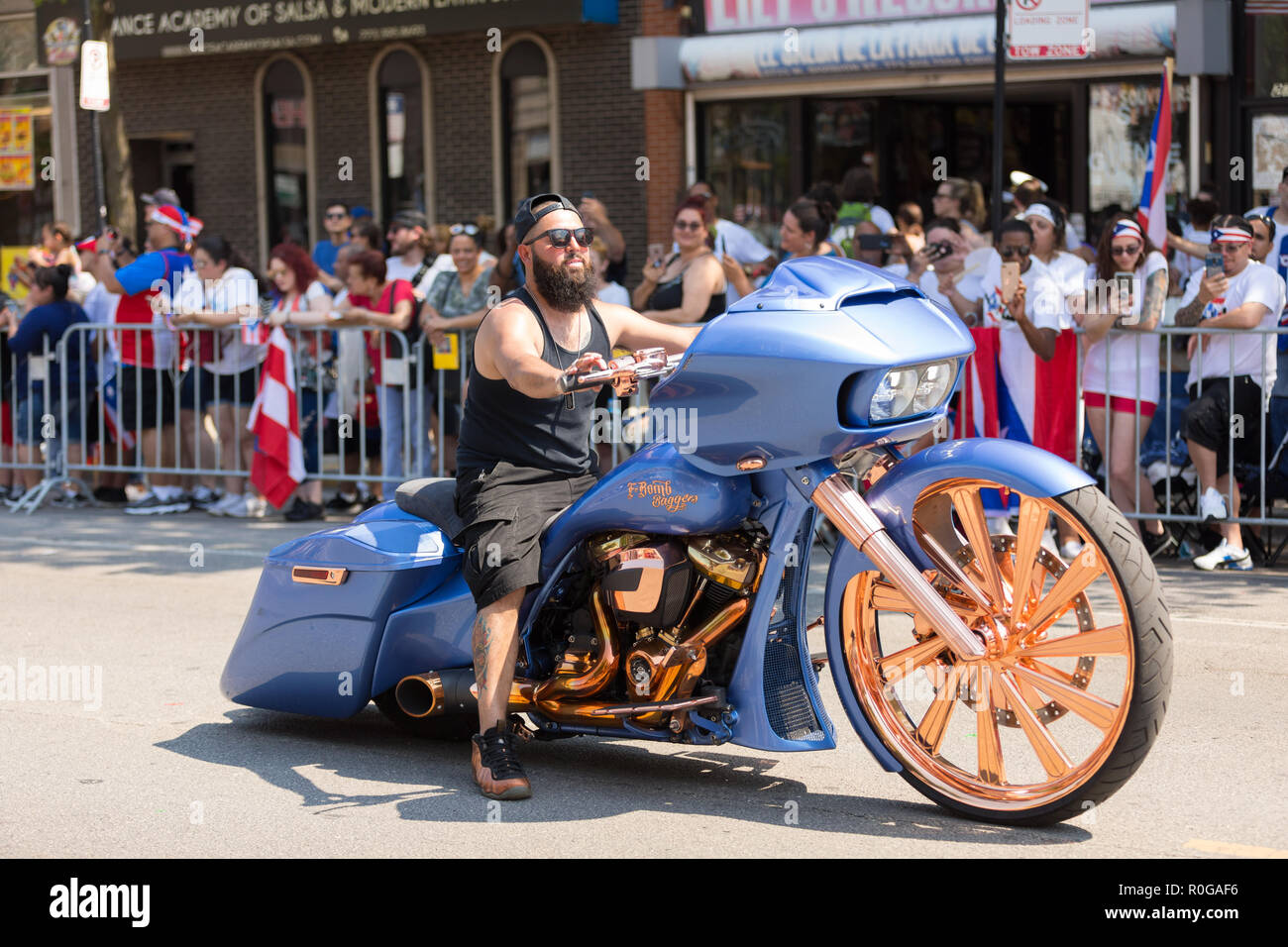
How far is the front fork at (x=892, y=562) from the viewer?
Answer: 191 inches

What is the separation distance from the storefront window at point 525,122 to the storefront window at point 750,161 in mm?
2035

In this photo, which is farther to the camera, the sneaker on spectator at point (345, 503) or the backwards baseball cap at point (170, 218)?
the backwards baseball cap at point (170, 218)

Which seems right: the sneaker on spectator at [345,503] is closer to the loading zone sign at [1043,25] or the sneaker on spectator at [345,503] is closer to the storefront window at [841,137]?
the loading zone sign at [1043,25]

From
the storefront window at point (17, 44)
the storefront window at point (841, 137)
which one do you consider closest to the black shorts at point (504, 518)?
the storefront window at point (841, 137)

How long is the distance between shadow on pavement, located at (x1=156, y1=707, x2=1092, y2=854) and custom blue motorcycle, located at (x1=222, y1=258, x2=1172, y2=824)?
18cm

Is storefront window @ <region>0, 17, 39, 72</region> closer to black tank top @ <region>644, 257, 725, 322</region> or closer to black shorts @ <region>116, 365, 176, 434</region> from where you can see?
black shorts @ <region>116, 365, 176, 434</region>

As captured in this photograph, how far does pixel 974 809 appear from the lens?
16.3 ft

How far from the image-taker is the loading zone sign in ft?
34.1

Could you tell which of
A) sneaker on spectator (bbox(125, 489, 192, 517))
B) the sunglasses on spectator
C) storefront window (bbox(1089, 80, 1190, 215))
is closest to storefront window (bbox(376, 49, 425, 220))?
storefront window (bbox(1089, 80, 1190, 215))

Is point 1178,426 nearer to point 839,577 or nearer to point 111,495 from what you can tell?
point 839,577

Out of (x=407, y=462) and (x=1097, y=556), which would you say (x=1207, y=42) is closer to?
(x=407, y=462)

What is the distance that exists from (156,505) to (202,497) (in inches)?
12.8
